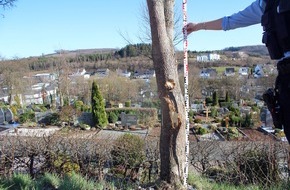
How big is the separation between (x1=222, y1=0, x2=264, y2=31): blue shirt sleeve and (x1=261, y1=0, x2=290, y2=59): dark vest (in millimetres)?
174

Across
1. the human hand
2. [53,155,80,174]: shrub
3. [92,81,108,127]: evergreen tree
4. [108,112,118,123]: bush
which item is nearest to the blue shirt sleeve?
the human hand

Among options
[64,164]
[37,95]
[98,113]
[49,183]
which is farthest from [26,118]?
[49,183]

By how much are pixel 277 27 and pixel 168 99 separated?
74.5 inches

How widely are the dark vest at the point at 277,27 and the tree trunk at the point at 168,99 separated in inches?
65.0

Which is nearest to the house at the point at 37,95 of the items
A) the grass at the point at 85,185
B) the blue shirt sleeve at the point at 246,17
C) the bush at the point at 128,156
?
the bush at the point at 128,156

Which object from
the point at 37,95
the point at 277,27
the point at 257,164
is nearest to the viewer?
the point at 277,27

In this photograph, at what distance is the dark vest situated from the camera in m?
1.75

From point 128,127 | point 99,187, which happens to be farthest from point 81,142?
point 128,127

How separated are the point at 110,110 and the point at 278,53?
1000 inches

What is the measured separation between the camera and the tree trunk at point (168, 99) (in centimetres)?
352

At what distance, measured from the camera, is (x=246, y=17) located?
2.17 metres

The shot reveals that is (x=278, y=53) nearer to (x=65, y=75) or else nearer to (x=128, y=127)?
(x=128, y=127)

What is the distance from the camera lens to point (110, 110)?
1061 inches

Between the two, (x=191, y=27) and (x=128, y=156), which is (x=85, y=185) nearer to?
(x=128, y=156)
